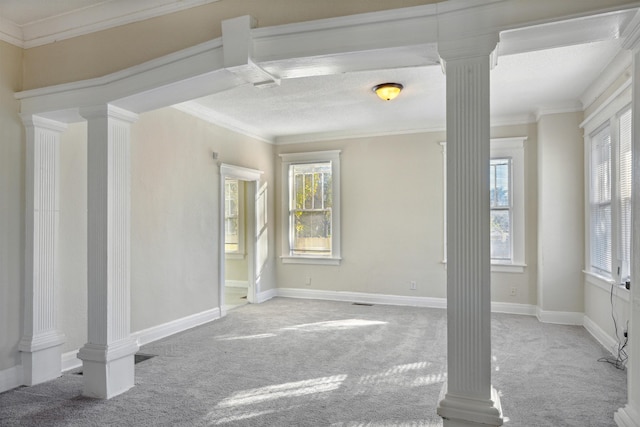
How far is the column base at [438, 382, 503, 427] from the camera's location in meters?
1.99

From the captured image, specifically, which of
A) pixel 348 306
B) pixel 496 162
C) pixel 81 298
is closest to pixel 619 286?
pixel 496 162

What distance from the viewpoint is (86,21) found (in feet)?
10.0

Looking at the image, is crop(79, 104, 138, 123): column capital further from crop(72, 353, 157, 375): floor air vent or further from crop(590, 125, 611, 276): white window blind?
crop(590, 125, 611, 276): white window blind

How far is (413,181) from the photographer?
20.9 feet

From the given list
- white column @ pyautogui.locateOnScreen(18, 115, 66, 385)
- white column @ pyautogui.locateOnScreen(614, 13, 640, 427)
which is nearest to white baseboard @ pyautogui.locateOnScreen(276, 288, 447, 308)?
white column @ pyautogui.locateOnScreen(614, 13, 640, 427)

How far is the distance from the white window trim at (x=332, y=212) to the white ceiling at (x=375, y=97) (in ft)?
1.25

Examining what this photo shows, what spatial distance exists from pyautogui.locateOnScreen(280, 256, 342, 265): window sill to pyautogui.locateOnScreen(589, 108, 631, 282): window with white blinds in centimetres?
355

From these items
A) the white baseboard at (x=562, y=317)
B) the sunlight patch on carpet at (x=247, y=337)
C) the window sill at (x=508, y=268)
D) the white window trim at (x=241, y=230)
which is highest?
the white window trim at (x=241, y=230)

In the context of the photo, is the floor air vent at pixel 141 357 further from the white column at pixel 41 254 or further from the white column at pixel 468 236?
the white column at pixel 468 236

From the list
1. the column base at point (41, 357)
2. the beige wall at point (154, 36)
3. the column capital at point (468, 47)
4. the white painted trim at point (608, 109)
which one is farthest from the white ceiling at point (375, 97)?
the column base at point (41, 357)

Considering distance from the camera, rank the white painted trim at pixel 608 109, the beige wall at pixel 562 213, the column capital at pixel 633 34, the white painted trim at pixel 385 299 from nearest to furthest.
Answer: the column capital at pixel 633 34 → the white painted trim at pixel 608 109 → the beige wall at pixel 562 213 → the white painted trim at pixel 385 299

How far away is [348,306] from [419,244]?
1.43 metres

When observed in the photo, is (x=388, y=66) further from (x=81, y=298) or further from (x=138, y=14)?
(x=81, y=298)

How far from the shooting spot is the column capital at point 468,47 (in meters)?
2.06
